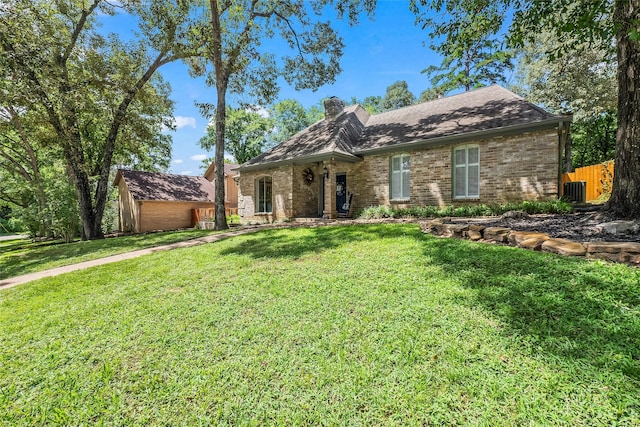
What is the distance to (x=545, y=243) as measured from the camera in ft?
13.8

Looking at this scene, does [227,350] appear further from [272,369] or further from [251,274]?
[251,274]

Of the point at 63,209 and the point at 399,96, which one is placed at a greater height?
the point at 399,96

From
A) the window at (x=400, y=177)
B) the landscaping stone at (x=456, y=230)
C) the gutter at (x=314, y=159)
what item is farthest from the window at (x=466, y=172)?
the landscaping stone at (x=456, y=230)

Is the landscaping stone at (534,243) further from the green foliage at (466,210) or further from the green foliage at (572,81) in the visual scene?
the green foliage at (572,81)

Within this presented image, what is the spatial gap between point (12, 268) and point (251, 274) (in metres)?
8.50

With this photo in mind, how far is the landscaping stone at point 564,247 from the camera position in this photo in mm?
3784

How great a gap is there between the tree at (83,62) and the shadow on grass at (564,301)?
14.0 meters

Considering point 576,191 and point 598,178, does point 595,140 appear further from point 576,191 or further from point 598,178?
point 576,191

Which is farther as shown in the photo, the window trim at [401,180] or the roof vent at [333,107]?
the roof vent at [333,107]

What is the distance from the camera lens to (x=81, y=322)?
358cm

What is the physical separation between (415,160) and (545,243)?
754 centimetres

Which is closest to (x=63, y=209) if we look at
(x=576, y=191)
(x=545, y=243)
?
(x=545, y=243)

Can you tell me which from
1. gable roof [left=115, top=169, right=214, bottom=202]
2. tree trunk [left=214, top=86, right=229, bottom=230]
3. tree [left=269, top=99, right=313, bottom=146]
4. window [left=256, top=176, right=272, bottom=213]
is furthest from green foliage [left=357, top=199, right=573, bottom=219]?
tree [left=269, top=99, right=313, bottom=146]

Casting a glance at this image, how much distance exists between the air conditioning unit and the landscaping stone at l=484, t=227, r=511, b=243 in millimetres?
6400
